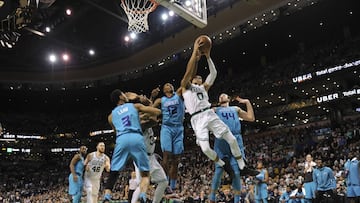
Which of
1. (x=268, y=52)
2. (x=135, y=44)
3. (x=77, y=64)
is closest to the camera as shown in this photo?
(x=268, y=52)

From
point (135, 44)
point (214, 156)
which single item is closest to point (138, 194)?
point (214, 156)

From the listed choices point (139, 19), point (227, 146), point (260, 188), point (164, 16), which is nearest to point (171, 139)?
point (227, 146)

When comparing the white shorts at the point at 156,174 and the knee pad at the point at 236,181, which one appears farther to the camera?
the knee pad at the point at 236,181

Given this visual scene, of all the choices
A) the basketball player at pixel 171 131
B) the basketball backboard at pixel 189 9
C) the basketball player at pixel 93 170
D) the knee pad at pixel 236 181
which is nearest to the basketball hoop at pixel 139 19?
the basketball backboard at pixel 189 9

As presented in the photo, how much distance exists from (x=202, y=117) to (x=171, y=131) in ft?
2.26

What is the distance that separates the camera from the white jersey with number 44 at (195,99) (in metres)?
7.65

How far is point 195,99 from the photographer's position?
7668mm

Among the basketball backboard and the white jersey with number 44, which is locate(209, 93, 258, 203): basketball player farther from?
the basketball backboard

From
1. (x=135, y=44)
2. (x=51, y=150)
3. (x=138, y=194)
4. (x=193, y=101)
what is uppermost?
(x=135, y=44)

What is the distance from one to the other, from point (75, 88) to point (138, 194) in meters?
35.6

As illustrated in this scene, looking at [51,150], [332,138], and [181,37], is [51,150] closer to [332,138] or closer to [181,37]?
[181,37]

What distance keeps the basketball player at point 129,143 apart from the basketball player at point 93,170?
412 cm

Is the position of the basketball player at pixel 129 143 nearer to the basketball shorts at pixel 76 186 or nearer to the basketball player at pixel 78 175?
the basketball player at pixel 78 175

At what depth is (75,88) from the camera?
4106cm
